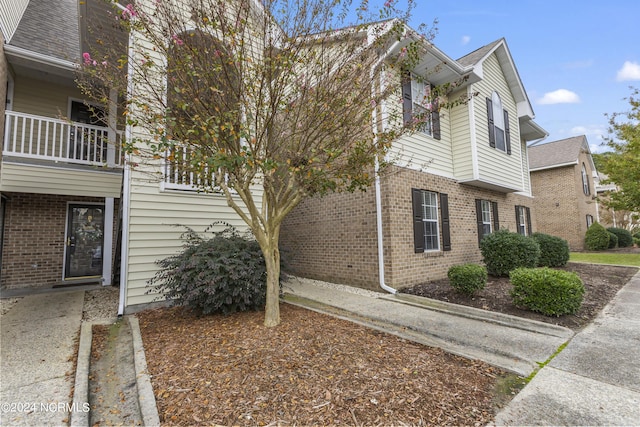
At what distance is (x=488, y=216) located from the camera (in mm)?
10742

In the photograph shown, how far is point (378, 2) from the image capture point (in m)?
4.00

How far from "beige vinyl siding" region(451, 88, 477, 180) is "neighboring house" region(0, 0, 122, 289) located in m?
9.12

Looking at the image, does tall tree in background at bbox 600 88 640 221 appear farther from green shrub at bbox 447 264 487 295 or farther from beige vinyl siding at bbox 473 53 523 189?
green shrub at bbox 447 264 487 295

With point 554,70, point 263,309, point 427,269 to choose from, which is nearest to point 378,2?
point 263,309

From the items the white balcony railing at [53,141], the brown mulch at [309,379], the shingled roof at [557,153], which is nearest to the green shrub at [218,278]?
the brown mulch at [309,379]

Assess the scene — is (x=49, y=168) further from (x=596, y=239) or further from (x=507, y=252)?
(x=596, y=239)

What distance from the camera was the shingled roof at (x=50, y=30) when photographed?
7.14 metres

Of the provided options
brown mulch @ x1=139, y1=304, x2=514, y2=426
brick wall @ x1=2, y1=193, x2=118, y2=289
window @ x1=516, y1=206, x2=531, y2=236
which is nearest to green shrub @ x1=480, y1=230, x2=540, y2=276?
window @ x1=516, y1=206, x2=531, y2=236

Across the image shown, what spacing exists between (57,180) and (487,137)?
11.9m

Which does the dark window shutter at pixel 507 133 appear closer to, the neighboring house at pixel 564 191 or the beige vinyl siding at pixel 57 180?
the neighboring house at pixel 564 191

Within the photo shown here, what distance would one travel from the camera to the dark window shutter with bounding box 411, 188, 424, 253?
24.9ft

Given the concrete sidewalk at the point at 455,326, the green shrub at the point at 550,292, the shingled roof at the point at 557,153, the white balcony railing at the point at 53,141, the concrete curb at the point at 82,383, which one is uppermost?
the shingled roof at the point at 557,153

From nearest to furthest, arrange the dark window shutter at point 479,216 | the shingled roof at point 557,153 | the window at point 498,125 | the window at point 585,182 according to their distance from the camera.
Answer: the dark window shutter at point 479,216, the window at point 498,125, the shingled roof at point 557,153, the window at point 585,182

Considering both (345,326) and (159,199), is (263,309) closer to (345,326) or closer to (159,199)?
(345,326)
